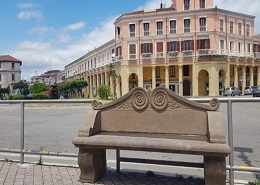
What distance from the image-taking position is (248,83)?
53188 millimetres

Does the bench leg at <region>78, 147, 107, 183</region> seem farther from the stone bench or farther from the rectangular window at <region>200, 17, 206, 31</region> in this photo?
the rectangular window at <region>200, 17, 206, 31</region>

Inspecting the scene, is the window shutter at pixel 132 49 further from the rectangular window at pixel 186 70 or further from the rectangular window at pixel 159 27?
the rectangular window at pixel 186 70

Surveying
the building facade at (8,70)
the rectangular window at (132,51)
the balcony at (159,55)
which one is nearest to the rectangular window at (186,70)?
the balcony at (159,55)

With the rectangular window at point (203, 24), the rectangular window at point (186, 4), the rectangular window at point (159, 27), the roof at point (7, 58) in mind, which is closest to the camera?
the rectangular window at point (203, 24)

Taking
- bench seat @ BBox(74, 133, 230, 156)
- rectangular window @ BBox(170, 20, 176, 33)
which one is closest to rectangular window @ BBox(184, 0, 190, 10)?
rectangular window @ BBox(170, 20, 176, 33)

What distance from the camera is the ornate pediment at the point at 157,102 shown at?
4271mm

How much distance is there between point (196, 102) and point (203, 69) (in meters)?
43.2

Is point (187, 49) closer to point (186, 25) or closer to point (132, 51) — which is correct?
point (186, 25)

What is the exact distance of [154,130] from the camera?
4.45 meters

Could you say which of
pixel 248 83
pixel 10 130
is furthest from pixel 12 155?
pixel 248 83

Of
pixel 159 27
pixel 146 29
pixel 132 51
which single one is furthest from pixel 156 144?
pixel 146 29

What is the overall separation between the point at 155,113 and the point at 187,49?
44125mm

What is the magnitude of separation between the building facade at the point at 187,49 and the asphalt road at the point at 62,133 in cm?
4064

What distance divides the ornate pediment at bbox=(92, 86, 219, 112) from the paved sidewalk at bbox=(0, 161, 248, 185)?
46.9 inches
